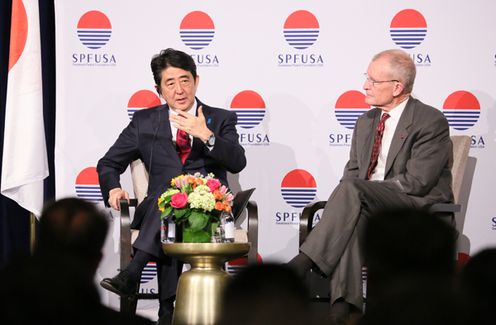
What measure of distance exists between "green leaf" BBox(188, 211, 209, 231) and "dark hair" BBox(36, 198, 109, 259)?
2.22 m

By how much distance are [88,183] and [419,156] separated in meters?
2.52

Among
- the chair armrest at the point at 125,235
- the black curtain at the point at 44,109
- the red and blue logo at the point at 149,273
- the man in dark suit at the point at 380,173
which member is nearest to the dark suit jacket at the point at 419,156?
the man in dark suit at the point at 380,173

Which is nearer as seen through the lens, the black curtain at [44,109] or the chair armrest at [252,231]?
the chair armrest at [252,231]

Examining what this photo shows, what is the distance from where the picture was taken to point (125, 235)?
201 inches

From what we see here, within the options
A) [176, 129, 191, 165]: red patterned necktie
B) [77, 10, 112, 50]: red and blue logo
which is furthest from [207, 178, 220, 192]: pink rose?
[77, 10, 112, 50]: red and blue logo

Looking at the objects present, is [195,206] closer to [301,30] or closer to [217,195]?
[217,195]

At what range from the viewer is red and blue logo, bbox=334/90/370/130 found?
616cm

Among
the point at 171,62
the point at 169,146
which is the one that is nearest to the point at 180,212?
the point at 169,146

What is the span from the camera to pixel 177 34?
6254 mm

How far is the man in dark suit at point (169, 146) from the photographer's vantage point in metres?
5.20

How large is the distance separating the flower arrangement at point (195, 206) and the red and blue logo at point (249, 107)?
1.49 meters

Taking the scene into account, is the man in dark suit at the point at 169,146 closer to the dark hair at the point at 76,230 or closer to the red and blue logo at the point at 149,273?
the red and blue logo at the point at 149,273

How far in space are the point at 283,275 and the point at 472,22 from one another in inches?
193

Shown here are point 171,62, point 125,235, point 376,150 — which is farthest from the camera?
point 171,62
